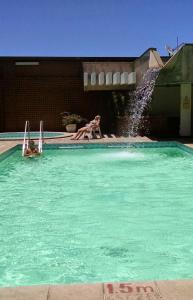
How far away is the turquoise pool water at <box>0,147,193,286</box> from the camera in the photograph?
4379mm

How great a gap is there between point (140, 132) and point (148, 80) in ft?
8.63

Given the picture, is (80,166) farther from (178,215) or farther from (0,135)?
(0,135)

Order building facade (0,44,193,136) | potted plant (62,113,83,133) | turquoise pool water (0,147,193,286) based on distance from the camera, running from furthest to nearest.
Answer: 1. building facade (0,44,193,136)
2. potted plant (62,113,83,133)
3. turquoise pool water (0,147,193,286)

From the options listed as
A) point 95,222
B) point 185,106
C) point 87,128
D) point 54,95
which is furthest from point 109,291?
point 54,95

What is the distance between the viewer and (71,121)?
2000cm

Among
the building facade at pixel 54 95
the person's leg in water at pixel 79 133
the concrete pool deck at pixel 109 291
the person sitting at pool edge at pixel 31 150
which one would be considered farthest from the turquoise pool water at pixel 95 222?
the building facade at pixel 54 95

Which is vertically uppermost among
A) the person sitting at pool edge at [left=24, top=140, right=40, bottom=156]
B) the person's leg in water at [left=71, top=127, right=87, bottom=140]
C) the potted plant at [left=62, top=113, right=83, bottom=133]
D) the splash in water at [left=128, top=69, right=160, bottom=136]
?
the splash in water at [left=128, top=69, right=160, bottom=136]

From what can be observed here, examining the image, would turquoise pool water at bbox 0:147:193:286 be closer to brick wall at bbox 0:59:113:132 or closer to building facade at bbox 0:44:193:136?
building facade at bbox 0:44:193:136

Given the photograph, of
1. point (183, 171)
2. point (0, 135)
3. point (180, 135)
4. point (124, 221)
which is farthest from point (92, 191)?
point (0, 135)

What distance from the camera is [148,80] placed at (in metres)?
16.3

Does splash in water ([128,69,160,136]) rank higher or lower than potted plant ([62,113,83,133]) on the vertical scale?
higher

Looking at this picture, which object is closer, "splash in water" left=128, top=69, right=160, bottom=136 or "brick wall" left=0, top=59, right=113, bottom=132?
"splash in water" left=128, top=69, right=160, bottom=136

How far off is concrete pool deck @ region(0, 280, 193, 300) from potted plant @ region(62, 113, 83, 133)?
17.0 meters

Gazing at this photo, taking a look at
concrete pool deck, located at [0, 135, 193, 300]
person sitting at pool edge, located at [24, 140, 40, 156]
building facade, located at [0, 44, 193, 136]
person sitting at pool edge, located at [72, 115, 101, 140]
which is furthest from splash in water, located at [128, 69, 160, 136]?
concrete pool deck, located at [0, 135, 193, 300]
